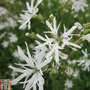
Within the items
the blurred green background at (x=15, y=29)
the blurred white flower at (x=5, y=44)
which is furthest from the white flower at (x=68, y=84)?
the blurred white flower at (x=5, y=44)

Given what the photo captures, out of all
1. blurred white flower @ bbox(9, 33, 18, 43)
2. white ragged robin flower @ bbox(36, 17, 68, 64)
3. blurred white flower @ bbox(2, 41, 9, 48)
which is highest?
blurred white flower @ bbox(9, 33, 18, 43)

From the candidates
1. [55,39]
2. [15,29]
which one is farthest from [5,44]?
[55,39]

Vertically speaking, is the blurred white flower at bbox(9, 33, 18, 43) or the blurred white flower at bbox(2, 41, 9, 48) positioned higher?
the blurred white flower at bbox(9, 33, 18, 43)

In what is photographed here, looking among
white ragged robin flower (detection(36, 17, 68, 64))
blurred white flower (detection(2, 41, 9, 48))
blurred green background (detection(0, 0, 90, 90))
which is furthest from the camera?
blurred white flower (detection(2, 41, 9, 48))

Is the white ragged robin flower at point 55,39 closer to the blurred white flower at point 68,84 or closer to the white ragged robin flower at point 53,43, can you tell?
the white ragged robin flower at point 53,43

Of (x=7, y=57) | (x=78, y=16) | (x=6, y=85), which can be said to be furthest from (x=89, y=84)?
(x=78, y=16)

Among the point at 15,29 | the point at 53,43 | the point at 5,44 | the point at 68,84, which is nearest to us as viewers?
the point at 53,43

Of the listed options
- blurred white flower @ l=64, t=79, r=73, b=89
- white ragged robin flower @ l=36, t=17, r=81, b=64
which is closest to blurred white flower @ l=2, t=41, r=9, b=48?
blurred white flower @ l=64, t=79, r=73, b=89

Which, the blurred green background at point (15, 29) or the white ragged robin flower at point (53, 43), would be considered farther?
the blurred green background at point (15, 29)

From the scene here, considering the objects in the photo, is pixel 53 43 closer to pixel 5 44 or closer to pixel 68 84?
pixel 68 84

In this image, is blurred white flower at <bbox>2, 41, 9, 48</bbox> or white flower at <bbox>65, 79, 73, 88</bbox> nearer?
white flower at <bbox>65, 79, 73, 88</bbox>

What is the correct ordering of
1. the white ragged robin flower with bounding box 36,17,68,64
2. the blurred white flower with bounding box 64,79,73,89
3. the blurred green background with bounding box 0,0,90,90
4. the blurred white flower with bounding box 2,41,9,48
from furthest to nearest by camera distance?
the blurred white flower with bounding box 2,41,9,48 → the blurred green background with bounding box 0,0,90,90 → the blurred white flower with bounding box 64,79,73,89 → the white ragged robin flower with bounding box 36,17,68,64

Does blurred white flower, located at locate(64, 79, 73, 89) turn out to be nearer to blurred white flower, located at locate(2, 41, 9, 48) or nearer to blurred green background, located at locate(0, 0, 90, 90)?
blurred green background, located at locate(0, 0, 90, 90)
